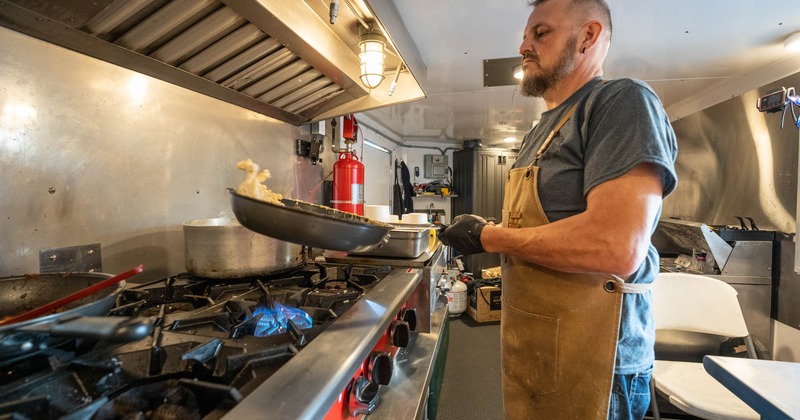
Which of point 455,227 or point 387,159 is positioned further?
point 387,159

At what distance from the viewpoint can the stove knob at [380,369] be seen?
68 centimetres

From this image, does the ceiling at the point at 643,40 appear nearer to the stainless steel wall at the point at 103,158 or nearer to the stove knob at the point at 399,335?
the stainless steel wall at the point at 103,158

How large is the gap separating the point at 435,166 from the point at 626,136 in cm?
465

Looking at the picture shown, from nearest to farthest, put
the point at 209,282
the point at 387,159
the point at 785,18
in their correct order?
the point at 209,282, the point at 785,18, the point at 387,159

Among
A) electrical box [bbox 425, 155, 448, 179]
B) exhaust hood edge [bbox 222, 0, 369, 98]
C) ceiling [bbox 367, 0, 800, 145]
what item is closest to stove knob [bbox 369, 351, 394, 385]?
exhaust hood edge [bbox 222, 0, 369, 98]

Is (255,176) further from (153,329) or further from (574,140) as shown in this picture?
(574,140)

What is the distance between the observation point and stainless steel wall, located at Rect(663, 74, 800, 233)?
2088 millimetres

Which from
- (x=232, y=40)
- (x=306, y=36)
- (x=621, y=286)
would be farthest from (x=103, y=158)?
(x=621, y=286)

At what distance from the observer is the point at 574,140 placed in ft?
2.52

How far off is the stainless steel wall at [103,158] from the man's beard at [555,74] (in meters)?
1.21

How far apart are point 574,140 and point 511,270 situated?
40cm

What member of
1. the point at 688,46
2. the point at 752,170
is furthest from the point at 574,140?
the point at 752,170

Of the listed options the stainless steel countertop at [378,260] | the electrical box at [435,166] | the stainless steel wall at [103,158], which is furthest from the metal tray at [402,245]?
the electrical box at [435,166]

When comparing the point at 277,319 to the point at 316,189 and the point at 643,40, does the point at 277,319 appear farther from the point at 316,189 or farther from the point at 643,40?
the point at 643,40
